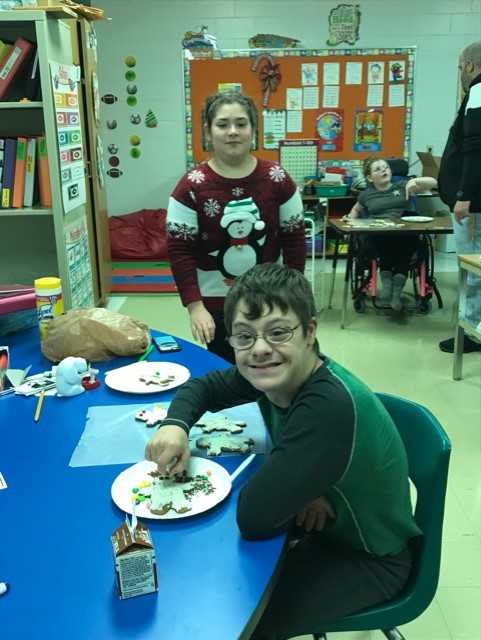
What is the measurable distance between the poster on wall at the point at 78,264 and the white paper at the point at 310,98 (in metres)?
Result: 3.52

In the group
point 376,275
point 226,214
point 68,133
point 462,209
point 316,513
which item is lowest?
point 376,275

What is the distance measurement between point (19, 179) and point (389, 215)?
2.93 m

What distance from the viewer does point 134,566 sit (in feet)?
2.67

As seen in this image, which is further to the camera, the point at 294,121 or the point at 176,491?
the point at 294,121

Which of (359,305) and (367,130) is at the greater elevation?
(367,130)

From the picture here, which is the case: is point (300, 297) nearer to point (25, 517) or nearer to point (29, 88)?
point (25, 517)

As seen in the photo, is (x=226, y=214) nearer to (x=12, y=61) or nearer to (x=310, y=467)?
(x=310, y=467)

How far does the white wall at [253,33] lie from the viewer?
5.62 m

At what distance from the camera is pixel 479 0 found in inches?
219

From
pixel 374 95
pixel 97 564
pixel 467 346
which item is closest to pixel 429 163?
pixel 374 95

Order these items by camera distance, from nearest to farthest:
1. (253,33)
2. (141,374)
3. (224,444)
Answer: (224,444) → (141,374) → (253,33)

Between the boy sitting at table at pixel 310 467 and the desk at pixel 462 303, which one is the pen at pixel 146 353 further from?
the desk at pixel 462 303

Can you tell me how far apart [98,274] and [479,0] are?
4320 millimetres

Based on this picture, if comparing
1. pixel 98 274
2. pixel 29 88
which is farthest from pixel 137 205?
pixel 29 88
